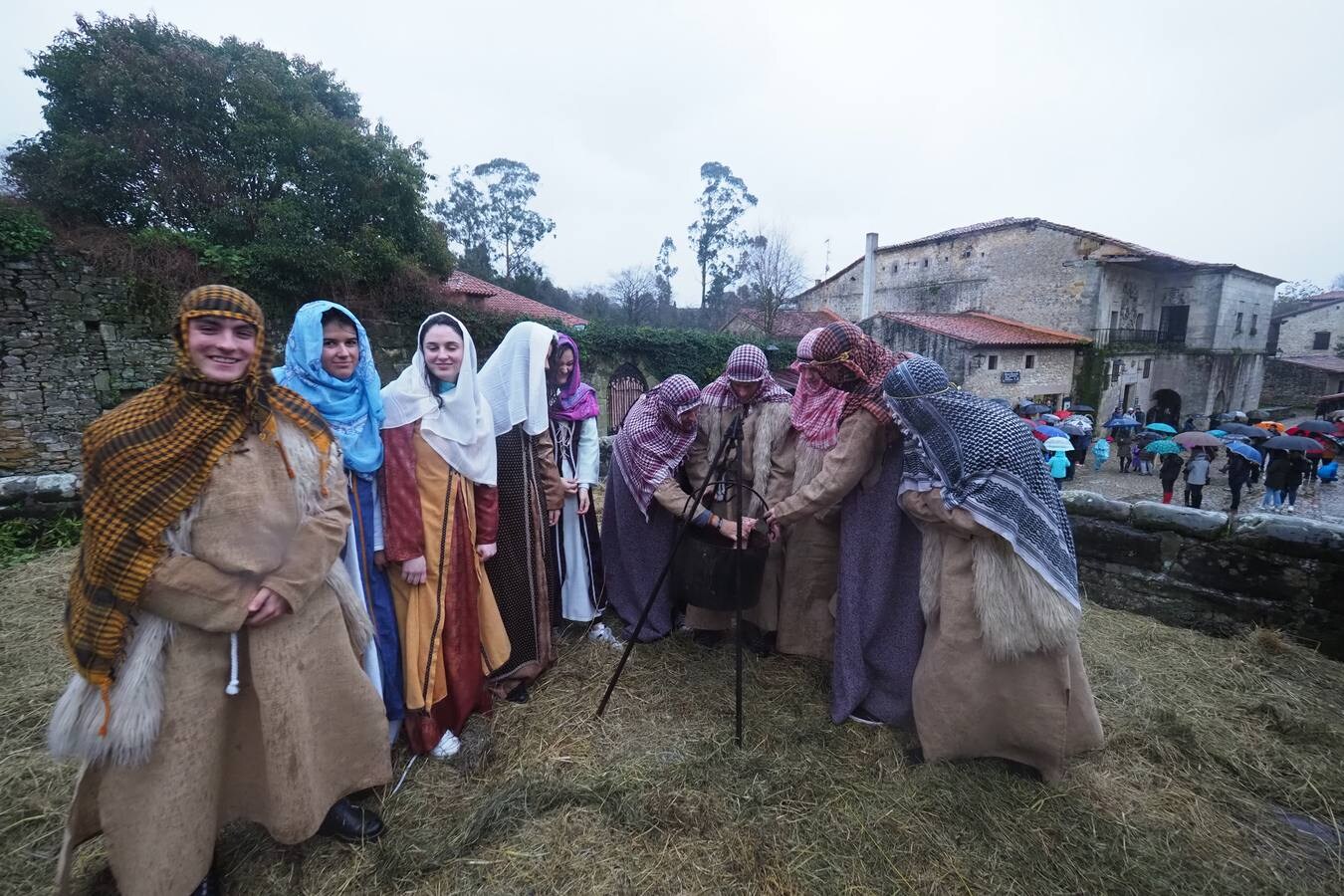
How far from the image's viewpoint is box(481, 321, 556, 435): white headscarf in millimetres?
3012

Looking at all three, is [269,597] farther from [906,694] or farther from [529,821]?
[906,694]

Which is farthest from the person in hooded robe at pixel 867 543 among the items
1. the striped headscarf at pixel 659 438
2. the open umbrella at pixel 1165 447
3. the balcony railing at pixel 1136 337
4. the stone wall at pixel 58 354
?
the balcony railing at pixel 1136 337

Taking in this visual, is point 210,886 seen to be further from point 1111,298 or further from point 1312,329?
point 1312,329

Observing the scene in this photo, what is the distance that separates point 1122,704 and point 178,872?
4.02 meters

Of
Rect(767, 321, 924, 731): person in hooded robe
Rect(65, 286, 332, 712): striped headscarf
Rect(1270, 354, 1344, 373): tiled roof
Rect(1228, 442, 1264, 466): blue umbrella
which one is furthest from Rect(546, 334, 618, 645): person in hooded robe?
Rect(1270, 354, 1344, 373): tiled roof

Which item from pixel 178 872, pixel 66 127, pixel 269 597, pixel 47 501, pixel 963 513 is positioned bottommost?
pixel 178 872

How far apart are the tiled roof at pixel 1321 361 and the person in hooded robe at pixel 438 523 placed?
1657 inches

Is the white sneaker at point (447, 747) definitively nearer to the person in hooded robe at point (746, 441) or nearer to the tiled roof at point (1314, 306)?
the person in hooded robe at point (746, 441)

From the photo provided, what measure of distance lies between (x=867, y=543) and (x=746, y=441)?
931 millimetres

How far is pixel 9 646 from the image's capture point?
3.34m

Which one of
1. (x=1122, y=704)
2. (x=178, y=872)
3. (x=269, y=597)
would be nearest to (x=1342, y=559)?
(x=1122, y=704)

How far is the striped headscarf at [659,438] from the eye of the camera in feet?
10.6

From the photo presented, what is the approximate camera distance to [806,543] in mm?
3180

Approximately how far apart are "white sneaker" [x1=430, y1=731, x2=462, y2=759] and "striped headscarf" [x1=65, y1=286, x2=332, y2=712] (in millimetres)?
1302
